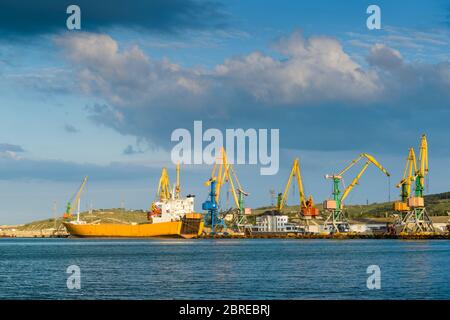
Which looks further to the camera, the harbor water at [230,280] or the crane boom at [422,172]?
the crane boom at [422,172]

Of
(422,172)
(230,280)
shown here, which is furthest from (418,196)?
(230,280)

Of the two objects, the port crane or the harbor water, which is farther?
the port crane

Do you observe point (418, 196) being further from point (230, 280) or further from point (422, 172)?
point (230, 280)

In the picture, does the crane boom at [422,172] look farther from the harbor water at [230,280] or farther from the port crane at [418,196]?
the harbor water at [230,280]

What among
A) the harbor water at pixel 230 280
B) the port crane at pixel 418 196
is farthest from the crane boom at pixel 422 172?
the harbor water at pixel 230 280

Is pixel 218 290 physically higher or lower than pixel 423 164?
lower

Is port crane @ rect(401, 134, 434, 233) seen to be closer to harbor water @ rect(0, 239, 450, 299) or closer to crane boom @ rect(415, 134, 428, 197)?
crane boom @ rect(415, 134, 428, 197)

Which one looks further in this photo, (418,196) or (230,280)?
(418,196)

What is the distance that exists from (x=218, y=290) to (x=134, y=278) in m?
12.7

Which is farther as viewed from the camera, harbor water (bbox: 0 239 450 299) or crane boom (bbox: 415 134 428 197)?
crane boom (bbox: 415 134 428 197)

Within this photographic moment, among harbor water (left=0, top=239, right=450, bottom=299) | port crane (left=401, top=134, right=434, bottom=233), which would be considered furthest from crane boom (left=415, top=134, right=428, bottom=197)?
harbor water (left=0, top=239, right=450, bottom=299)
